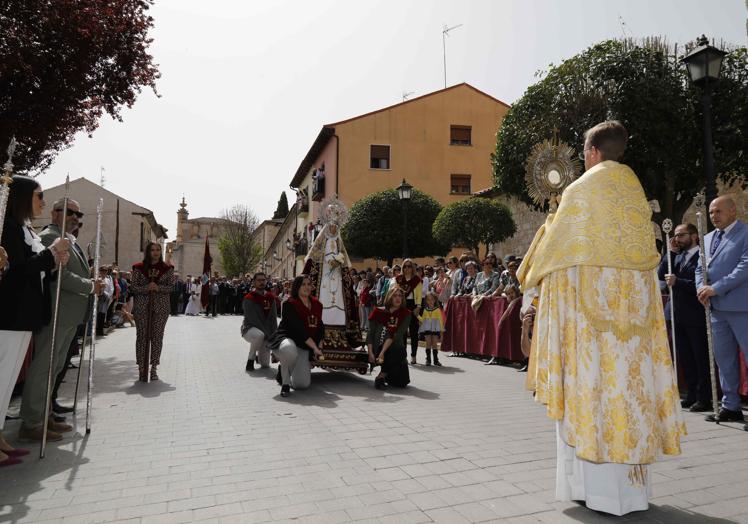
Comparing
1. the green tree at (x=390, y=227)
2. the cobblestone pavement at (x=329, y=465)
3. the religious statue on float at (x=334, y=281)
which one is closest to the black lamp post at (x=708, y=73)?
the cobblestone pavement at (x=329, y=465)

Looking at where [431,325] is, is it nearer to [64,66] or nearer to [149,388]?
[149,388]

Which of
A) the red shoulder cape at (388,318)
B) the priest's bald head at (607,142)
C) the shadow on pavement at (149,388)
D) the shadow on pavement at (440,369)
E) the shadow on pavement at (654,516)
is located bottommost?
the shadow on pavement at (440,369)

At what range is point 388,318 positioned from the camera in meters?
8.25

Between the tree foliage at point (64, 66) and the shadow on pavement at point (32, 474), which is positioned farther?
the tree foliage at point (64, 66)

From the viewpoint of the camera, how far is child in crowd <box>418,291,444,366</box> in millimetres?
10547

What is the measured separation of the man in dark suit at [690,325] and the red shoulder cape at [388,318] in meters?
3.70

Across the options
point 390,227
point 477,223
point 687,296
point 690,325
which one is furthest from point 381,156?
point 690,325

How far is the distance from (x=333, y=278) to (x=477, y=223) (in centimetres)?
1313

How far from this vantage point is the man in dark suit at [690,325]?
6250 mm

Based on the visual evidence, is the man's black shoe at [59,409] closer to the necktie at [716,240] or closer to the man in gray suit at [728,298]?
the man in gray suit at [728,298]

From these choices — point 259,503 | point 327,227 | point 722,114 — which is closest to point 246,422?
point 259,503

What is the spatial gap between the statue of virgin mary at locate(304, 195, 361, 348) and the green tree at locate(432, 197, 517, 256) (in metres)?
12.6

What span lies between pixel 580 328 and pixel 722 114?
528 inches

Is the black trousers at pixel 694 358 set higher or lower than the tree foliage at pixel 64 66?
lower
